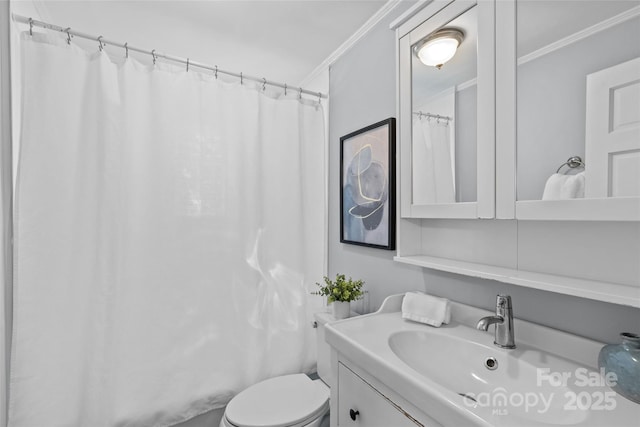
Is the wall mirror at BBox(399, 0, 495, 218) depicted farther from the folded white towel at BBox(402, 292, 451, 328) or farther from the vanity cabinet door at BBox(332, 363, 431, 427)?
the vanity cabinet door at BBox(332, 363, 431, 427)

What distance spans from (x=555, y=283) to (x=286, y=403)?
3.90 ft

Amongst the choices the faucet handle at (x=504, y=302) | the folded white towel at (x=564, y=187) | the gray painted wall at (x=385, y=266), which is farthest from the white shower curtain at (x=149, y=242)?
the folded white towel at (x=564, y=187)

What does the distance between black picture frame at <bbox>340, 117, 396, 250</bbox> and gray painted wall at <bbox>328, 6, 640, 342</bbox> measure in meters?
0.07

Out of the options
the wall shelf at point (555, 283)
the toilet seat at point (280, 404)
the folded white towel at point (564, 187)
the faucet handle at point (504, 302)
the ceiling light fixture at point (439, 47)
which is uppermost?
the ceiling light fixture at point (439, 47)

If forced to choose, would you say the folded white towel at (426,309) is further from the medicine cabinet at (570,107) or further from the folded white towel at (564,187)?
the folded white towel at (564,187)

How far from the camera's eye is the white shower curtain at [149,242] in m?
1.32

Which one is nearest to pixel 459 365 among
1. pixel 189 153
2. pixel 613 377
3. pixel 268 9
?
pixel 613 377

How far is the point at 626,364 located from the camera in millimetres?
674

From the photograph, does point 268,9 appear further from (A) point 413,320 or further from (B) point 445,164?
(A) point 413,320

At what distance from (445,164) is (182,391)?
1652 millimetres

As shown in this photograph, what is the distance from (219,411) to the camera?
176 cm

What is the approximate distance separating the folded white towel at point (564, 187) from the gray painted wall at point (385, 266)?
0.40ft

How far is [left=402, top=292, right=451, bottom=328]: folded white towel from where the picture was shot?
Result: 1.12 meters

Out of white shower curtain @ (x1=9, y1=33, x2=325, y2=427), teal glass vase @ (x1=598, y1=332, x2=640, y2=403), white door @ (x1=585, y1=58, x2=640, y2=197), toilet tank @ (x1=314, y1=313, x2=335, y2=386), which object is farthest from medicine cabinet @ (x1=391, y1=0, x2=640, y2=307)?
white shower curtain @ (x1=9, y1=33, x2=325, y2=427)
